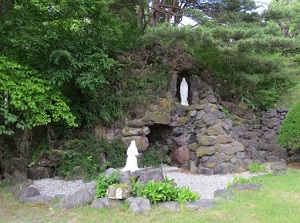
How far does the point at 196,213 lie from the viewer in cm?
465

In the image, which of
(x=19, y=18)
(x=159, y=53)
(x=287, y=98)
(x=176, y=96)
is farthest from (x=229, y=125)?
(x=19, y=18)

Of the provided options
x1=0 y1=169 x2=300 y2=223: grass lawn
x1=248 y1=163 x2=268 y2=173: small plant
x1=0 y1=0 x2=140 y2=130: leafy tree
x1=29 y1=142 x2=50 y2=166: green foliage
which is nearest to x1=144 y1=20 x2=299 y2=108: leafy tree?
x1=0 y1=0 x2=140 y2=130: leafy tree

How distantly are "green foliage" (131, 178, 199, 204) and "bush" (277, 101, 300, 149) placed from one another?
15.7ft

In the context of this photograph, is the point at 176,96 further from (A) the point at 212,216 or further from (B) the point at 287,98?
(A) the point at 212,216

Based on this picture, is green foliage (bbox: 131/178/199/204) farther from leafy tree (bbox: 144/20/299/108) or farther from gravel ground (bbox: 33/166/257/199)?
leafy tree (bbox: 144/20/299/108)

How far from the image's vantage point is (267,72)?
387 inches

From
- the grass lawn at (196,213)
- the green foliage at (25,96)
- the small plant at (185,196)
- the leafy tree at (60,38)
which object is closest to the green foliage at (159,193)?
the small plant at (185,196)

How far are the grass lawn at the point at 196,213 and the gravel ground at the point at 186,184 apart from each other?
0.87 m

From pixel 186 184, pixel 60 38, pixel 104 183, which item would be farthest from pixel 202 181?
pixel 60 38

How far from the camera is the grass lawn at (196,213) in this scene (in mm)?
4431

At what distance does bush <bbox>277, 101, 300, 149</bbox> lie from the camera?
8.58 m

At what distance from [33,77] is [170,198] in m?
4.07

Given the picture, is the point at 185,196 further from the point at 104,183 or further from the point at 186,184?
the point at 186,184

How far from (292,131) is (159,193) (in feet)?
17.9
